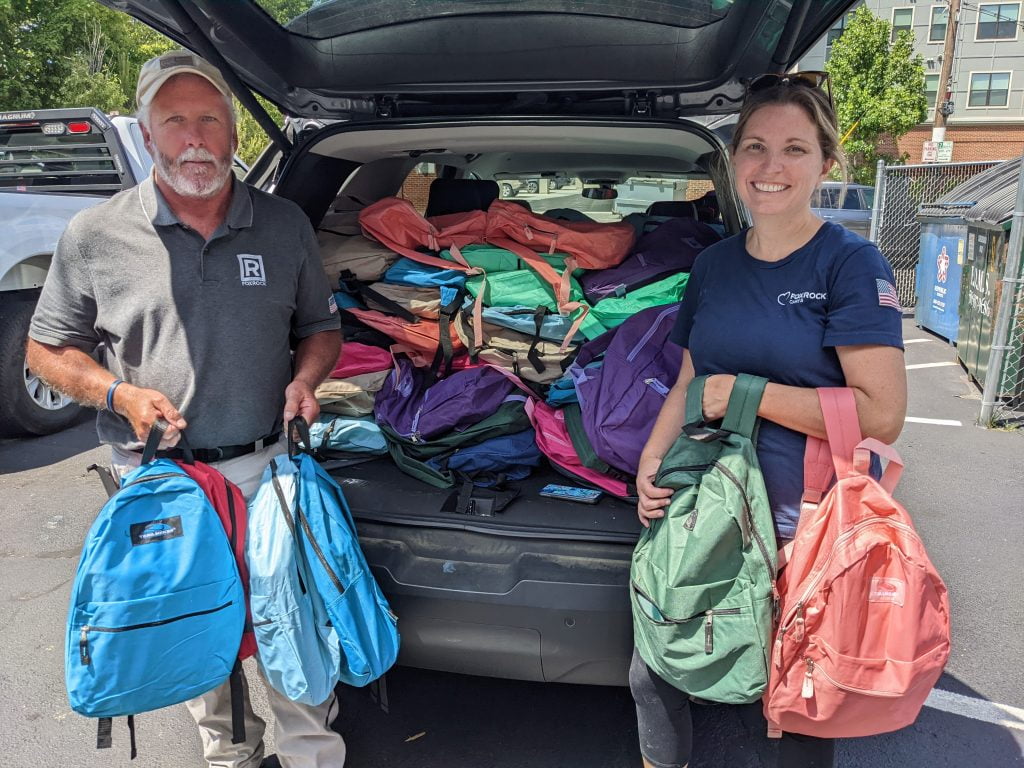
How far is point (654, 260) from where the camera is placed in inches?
118

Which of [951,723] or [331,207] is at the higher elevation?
[331,207]

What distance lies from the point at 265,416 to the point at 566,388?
0.97 metres

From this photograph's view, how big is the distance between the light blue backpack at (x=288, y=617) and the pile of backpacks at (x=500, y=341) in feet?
2.04

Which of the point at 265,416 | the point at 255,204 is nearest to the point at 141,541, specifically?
the point at 265,416

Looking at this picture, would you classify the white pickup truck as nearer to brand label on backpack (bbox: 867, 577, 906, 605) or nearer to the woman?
the woman

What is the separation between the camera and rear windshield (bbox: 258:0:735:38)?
2338 millimetres

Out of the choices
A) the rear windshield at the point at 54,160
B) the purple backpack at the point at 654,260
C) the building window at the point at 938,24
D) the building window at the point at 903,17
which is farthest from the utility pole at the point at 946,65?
the purple backpack at the point at 654,260

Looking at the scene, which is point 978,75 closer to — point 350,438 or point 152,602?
point 350,438

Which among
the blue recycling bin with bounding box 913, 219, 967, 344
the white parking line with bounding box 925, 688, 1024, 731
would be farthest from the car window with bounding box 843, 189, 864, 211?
the white parking line with bounding box 925, 688, 1024, 731

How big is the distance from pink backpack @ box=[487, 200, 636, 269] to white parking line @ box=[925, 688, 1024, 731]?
1924 mm

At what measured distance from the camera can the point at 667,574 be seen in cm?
178

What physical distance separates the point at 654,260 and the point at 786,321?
1.27m

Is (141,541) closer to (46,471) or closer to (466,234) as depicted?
(466,234)

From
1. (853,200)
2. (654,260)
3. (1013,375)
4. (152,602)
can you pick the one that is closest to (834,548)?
(152,602)
